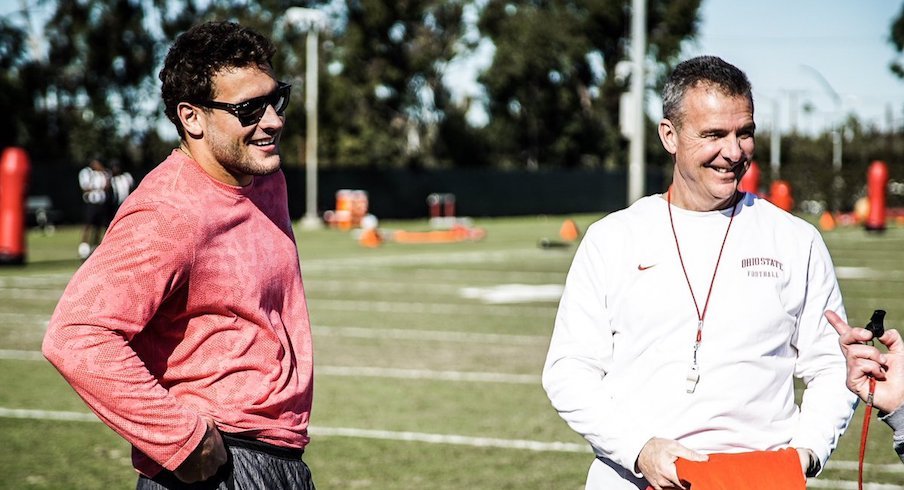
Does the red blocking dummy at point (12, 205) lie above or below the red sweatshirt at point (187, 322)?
below

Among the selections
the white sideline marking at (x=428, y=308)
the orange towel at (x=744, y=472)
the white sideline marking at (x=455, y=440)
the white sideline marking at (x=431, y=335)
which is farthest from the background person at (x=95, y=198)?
the orange towel at (x=744, y=472)

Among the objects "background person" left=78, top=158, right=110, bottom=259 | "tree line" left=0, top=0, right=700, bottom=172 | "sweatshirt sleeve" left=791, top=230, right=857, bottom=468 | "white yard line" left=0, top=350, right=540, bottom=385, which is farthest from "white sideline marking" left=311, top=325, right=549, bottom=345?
"tree line" left=0, top=0, right=700, bottom=172

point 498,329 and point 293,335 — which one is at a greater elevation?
point 293,335

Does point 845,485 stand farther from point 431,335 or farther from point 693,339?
point 431,335

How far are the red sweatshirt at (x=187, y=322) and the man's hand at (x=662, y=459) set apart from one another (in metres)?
0.94

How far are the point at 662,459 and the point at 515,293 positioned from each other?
47.4 ft

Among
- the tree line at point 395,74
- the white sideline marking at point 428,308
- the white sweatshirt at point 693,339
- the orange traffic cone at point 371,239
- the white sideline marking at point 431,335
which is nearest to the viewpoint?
the white sweatshirt at point 693,339

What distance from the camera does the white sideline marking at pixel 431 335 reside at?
12.6 meters

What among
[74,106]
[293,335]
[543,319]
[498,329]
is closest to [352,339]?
[498,329]

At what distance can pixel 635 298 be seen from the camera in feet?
10.5

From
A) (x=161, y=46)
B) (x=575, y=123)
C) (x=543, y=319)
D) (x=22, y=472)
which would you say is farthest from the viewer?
(x=575, y=123)

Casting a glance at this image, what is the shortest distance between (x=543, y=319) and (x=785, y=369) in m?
11.2

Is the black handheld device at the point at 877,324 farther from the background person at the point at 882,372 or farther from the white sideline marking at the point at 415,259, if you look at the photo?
the white sideline marking at the point at 415,259

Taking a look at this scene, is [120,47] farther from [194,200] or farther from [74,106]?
[194,200]
